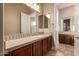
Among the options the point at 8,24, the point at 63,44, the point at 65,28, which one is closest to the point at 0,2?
the point at 8,24

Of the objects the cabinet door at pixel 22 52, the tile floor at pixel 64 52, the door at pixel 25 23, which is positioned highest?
the door at pixel 25 23

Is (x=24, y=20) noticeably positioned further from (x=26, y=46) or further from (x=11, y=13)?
(x=26, y=46)

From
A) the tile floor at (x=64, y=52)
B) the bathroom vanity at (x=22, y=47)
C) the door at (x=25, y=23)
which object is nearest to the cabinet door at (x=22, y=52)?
the bathroom vanity at (x=22, y=47)

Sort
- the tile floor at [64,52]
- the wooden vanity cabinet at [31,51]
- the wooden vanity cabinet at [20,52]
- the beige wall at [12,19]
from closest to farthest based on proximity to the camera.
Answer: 1. the wooden vanity cabinet at [20,52]
2. the wooden vanity cabinet at [31,51]
3. the tile floor at [64,52]
4. the beige wall at [12,19]

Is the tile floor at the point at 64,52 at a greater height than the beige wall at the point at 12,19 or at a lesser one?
lesser

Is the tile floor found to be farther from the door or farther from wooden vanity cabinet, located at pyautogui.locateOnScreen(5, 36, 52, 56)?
the door

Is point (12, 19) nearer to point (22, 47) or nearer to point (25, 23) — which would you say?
point (25, 23)

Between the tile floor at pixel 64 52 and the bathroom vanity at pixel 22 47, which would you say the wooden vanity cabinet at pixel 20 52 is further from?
the tile floor at pixel 64 52

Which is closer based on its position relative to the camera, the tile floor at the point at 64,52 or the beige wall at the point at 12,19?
the tile floor at the point at 64,52

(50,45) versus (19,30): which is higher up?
(19,30)

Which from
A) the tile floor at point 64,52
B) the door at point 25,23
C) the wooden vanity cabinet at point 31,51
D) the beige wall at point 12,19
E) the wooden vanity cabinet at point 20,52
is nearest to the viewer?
the wooden vanity cabinet at point 20,52

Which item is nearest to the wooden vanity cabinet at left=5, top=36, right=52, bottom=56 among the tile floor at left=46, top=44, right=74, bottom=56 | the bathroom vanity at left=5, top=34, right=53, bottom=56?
the bathroom vanity at left=5, top=34, right=53, bottom=56

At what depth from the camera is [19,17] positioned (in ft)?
5.94

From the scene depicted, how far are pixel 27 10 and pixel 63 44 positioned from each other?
46.3 inches
